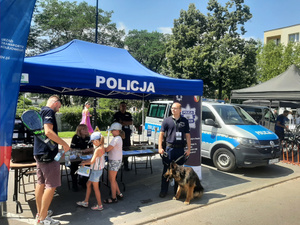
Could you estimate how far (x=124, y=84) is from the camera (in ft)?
15.1

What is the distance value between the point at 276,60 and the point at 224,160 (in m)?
23.4

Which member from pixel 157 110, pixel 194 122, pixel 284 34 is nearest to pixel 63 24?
pixel 157 110

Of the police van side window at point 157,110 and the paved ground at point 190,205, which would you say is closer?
the paved ground at point 190,205

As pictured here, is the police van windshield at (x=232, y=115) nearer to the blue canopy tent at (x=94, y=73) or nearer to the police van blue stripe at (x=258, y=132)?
the police van blue stripe at (x=258, y=132)

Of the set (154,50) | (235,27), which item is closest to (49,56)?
(235,27)

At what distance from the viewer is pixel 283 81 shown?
10133mm

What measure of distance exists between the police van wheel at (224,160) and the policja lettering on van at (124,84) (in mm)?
3408

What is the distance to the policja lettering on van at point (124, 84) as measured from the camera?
4342mm

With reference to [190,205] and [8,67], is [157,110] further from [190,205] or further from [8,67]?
[8,67]

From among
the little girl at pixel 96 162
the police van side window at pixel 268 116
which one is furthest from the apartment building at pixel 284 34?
the little girl at pixel 96 162

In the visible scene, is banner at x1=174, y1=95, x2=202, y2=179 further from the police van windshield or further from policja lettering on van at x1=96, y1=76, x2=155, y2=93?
the police van windshield

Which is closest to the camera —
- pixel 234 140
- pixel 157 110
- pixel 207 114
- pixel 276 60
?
pixel 234 140

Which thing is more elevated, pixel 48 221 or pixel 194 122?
pixel 194 122

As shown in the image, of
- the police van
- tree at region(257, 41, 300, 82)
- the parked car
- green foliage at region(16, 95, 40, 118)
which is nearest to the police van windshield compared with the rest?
the police van
